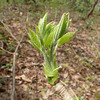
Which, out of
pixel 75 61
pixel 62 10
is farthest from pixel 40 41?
pixel 62 10

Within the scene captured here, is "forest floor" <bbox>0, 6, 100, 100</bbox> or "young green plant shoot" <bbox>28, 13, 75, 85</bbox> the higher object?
"young green plant shoot" <bbox>28, 13, 75, 85</bbox>

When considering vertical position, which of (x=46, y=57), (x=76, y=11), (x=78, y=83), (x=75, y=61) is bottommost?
(x=78, y=83)

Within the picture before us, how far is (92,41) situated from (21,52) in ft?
5.84

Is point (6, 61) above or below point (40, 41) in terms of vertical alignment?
below

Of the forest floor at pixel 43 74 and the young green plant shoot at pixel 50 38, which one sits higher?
the young green plant shoot at pixel 50 38

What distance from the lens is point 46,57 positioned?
3.39 feet

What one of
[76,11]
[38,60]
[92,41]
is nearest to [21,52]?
[38,60]

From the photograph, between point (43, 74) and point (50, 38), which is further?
point (43, 74)

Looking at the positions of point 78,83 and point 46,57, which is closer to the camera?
point 46,57

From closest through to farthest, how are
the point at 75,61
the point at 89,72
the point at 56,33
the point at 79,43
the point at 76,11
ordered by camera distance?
the point at 56,33, the point at 89,72, the point at 75,61, the point at 79,43, the point at 76,11

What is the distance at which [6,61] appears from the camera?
1.23 metres

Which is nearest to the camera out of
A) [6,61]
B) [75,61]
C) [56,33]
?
[56,33]

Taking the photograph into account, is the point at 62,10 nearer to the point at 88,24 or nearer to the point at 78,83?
the point at 88,24

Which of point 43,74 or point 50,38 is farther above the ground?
point 50,38
